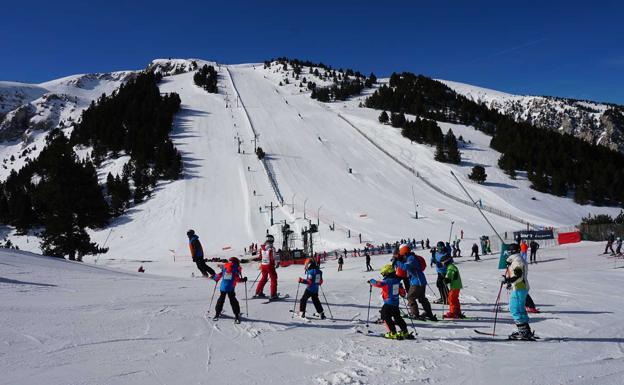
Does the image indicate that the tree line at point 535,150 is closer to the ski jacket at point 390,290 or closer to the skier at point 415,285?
the skier at point 415,285

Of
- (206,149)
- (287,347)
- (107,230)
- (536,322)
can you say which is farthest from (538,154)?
(287,347)

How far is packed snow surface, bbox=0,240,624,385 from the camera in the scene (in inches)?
219

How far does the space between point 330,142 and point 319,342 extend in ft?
209

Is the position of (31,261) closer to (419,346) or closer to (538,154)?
(419,346)

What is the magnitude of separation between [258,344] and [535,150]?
74125 millimetres

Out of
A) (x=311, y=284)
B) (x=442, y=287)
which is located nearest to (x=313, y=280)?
(x=311, y=284)

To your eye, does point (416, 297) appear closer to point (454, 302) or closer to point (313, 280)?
point (454, 302)

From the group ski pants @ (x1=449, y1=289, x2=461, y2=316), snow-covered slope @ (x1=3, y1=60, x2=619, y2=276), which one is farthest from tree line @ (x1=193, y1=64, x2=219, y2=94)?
ski pants @ (x1=449, y1=289, x2=461, y2=316)

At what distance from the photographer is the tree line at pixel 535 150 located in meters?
60.0

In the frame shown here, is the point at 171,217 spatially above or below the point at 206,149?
below

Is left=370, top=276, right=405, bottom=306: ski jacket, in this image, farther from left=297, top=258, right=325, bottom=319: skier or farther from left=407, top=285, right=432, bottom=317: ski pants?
left=297, top=258, right=325, bottom=319: skier

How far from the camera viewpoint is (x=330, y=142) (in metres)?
70.4

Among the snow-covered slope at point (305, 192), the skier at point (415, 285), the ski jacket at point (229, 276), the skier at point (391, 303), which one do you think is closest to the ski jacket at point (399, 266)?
the skier at point (415, 285)

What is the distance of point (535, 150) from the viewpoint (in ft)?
231
